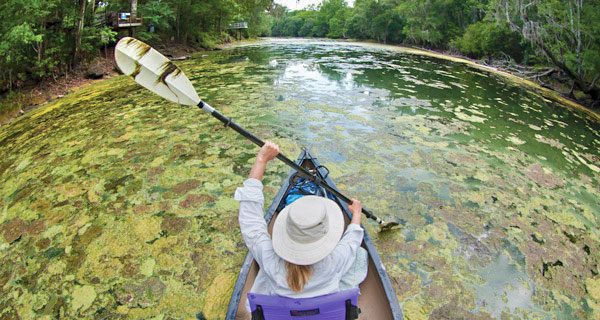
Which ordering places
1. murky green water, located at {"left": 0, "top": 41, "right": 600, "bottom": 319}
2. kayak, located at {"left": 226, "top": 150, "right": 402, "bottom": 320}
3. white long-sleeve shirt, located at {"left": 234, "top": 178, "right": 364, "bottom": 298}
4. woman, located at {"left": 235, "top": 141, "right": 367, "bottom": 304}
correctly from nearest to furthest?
woman, located at {"left": 235, "top": 141, "right": 367, "bottom": 304}
white long-sleeve shirt, located at {"left": 234, "top": 178, "right": 364, "bottom": 298}
kayak, located at {"left": 226, "top": 150, "right": 402, "bottom": 320}
murky green water, located at {"left": 0, "top": 41, "right": 600, "bottom": 319}

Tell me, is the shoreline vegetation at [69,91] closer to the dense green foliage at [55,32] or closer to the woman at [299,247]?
the dense green foliage at [55,32]

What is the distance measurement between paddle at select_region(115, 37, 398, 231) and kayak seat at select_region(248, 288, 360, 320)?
121 centimetres

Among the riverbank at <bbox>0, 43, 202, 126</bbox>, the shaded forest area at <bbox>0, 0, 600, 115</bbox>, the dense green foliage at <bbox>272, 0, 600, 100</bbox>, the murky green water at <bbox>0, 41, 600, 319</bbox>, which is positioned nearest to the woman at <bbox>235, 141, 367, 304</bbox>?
the murky green water at <bbox>0, 41, 600, 319</bbox>

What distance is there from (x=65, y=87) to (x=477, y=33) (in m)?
25.6

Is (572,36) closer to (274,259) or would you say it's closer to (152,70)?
(152,70)

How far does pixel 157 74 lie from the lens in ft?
9.43

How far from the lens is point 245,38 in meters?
38.5

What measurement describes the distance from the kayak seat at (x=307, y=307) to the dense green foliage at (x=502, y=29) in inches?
563

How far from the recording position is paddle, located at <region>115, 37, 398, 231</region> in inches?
108

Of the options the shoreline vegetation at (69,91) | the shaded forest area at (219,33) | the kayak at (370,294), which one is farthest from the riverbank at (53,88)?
the kayak at (370,294)

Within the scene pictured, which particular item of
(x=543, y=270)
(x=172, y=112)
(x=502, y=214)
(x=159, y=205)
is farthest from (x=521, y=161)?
(x=172, y=112)

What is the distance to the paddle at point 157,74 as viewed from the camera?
108 inches

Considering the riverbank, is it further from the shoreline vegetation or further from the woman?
the woman

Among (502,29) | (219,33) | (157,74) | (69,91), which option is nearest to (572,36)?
(502,29)
